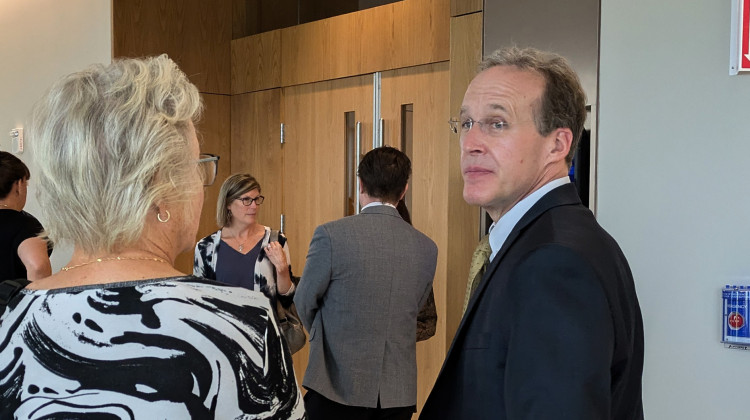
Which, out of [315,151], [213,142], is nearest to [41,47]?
[213,142]

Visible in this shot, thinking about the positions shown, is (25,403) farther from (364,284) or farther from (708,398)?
(708,398)

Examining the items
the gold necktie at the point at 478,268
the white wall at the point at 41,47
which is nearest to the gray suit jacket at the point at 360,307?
the gold necktie at the point at 478,268

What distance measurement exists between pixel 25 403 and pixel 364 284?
1797 millimetres

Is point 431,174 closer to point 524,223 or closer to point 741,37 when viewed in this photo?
point 741,37

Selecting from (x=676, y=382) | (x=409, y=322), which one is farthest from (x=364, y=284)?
(x=676, y=382)

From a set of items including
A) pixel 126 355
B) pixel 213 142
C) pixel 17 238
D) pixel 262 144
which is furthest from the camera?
pixel 213 142

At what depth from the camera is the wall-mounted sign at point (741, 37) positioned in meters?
2.37

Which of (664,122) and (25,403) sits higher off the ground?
(664,122)

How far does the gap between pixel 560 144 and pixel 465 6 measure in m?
2.06

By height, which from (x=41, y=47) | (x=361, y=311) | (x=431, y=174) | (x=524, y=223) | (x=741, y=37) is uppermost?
(x=41, y=47)

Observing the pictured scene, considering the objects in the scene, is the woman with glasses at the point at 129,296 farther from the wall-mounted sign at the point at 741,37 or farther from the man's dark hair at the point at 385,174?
the wall-mounted sign at the point at 741,37

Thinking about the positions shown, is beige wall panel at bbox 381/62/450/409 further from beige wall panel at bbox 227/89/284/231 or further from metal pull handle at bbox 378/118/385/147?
beige wall panel at bbox 227/89/284/231

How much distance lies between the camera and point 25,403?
1081mm

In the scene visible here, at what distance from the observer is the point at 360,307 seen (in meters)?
2.82
